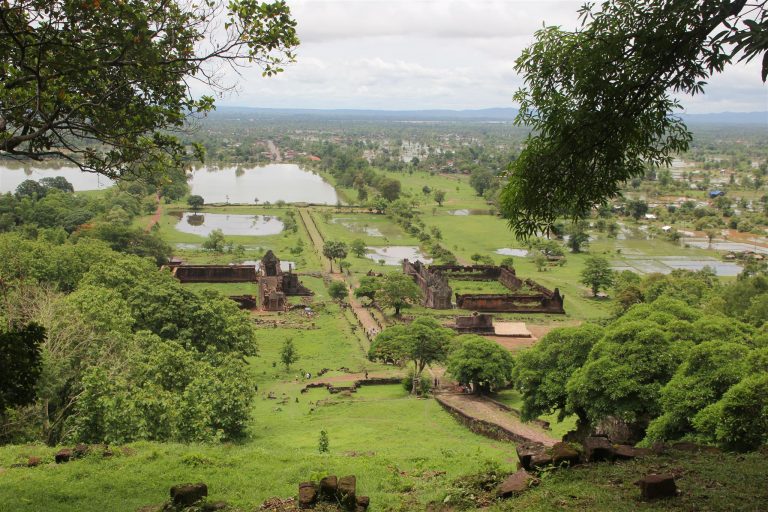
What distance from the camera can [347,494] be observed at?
26.4 feet

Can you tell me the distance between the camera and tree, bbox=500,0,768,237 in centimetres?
719

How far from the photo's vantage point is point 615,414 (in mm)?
13844

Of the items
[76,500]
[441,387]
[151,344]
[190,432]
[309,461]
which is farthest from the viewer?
[441,387]

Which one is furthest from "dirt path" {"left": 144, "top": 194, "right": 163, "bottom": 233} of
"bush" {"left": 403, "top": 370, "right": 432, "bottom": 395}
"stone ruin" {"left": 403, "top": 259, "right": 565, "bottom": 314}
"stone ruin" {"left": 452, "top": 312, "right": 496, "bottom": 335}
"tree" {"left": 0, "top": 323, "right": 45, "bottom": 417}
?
"tree" {"left": 0, "top": 323, "right": 45, "bottom": 417}

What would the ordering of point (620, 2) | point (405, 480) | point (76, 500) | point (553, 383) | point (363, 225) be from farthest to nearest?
point (363, 225)
point (553, 383)
point (405, 480)
point (76, 500)
point (620, 2)

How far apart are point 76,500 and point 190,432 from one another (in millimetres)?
5693

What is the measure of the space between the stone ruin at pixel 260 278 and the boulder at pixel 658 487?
32.9m

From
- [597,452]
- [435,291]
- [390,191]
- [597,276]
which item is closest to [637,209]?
[390,191]

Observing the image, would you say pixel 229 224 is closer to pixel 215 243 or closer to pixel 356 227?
pixel 356 227

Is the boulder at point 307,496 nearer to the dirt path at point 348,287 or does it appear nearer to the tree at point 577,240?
the dirt path at point 348,287

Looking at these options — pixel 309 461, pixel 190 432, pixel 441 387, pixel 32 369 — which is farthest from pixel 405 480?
pixel 441 387

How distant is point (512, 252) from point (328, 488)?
2126 inches

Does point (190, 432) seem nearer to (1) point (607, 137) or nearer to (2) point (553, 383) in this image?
(2) point (553, 383)

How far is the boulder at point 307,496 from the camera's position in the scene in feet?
26.4
